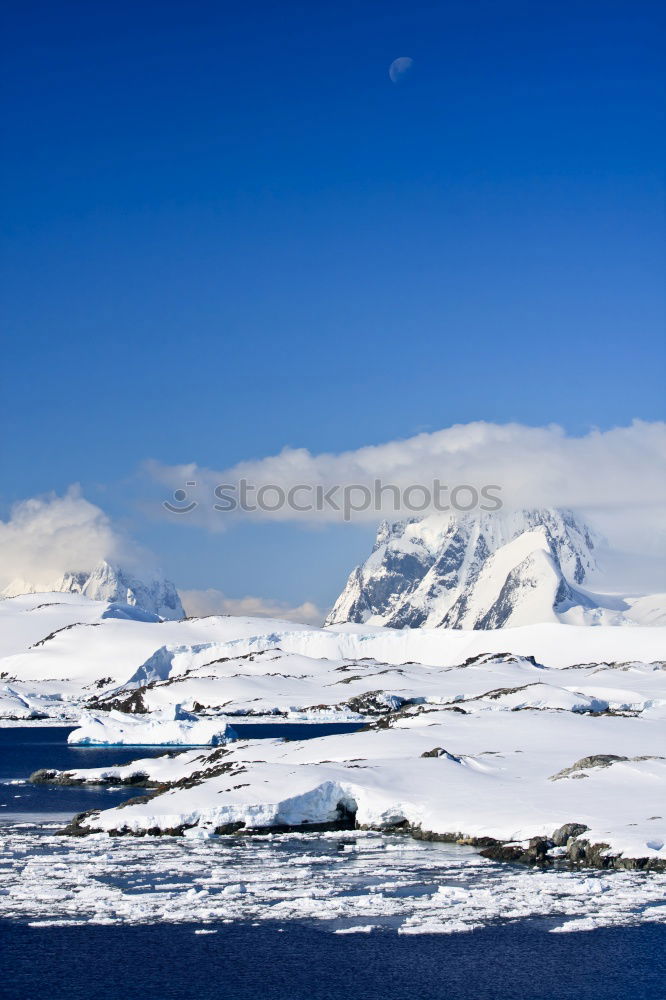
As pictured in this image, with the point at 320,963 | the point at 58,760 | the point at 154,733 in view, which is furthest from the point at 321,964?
the point at 154,733

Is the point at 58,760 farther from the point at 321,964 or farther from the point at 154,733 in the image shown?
the point at 321,964

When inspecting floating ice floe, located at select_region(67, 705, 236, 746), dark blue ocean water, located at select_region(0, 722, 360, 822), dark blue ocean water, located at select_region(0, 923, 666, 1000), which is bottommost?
dark blue ocean water, located at select_region(0, 923, 666, 1000)

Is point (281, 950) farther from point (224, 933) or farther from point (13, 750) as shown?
point (13, 750)

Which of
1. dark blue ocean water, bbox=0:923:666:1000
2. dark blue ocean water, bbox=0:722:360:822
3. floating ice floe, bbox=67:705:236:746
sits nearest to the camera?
dark blue ocean water, bbox=0:923:666:1000

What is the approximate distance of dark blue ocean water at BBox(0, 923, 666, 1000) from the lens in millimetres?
29609

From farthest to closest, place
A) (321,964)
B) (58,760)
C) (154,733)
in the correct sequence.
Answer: (154,733)
(58,760)
(321,964)

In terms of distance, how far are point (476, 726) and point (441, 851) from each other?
32.2 m

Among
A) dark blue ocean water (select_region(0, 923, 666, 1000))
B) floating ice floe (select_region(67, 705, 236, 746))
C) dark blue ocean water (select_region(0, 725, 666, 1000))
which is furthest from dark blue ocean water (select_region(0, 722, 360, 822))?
dark blue ocean water (select_region(0, 923, 666, 1000))

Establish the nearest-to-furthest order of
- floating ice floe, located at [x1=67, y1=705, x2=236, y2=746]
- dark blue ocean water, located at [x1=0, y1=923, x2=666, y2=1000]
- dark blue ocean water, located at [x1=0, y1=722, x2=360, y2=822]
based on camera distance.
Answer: dark blue ocean water, located at [x1=0, y1=923, x2=666, y2=1000], dark blue ocean water, located at [x1=0, y1=722, x2=360, y2=822], floating ice floe, located at [x1=67, y1=705, x2=236, y2=746]

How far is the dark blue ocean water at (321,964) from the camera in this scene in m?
29.6

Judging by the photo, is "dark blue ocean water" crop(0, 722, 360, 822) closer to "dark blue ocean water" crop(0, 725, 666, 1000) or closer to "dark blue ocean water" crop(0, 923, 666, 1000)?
"dark blue ocean water" crop(0, 725, 666, 1000)

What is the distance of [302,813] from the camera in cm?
5519

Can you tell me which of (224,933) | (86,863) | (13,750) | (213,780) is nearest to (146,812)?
(213,780)

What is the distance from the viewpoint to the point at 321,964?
31.9 metres
